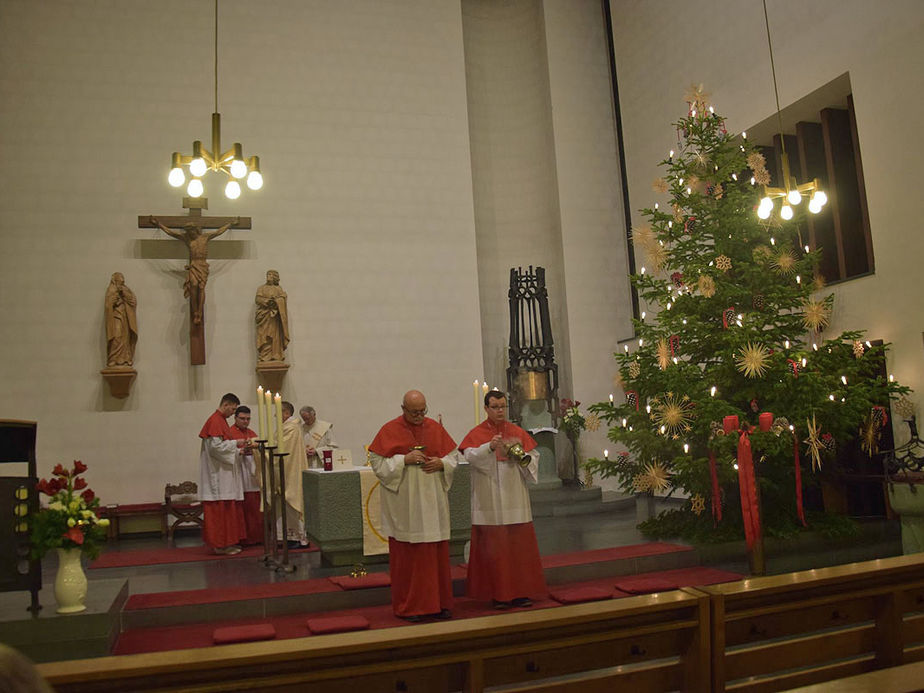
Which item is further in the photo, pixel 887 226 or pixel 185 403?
pixel 185 403

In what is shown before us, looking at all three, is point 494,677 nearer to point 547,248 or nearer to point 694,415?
point 694,415

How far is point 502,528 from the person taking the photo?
20.1 ft

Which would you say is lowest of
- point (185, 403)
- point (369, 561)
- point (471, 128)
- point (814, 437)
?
point (369, 561)

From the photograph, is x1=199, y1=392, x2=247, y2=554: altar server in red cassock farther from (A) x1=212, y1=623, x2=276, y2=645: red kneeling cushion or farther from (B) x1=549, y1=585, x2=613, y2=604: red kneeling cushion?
(B) x1=549, y1=585, x2=613, y2=604: red kneeling cushion

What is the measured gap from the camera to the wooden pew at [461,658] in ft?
6.96

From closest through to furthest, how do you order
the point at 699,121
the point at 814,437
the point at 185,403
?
the point at 814,437 < the point at 699,121 < the point at 185,403

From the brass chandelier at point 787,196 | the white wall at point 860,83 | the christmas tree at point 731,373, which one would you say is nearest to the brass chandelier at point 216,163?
the christmas tree at point 731,373

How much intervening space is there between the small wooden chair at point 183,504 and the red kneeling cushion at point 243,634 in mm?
5091

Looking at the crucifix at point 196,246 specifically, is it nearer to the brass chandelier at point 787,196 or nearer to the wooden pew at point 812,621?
the brass chandelier at point 787,196

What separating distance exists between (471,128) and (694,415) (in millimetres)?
7904

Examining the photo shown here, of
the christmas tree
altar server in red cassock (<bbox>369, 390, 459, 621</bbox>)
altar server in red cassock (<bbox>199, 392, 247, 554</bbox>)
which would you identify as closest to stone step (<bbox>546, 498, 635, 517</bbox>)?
the christmas tree

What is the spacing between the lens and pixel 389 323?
40.8 ft

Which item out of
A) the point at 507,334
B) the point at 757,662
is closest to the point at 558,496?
the point at 507,334

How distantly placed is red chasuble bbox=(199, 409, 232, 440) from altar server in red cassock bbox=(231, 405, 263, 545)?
0.18 metres
